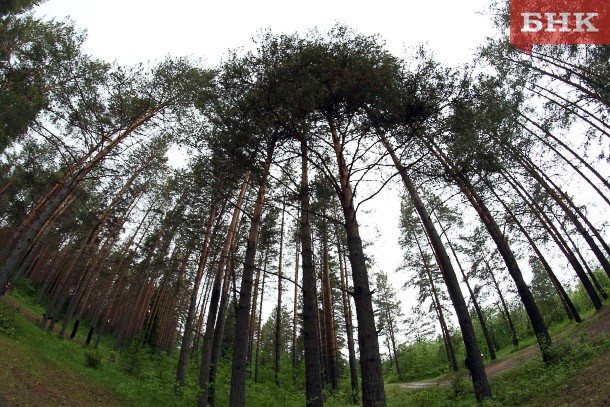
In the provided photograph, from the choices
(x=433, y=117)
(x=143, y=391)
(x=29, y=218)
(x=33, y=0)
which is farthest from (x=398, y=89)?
(x=33, y=0)

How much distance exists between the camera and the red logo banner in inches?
421

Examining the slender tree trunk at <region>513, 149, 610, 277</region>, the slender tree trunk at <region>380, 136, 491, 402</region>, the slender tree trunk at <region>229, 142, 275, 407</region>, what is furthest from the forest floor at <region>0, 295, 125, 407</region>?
the slender tree trunk at <region>513, 149, 610, 277</region>

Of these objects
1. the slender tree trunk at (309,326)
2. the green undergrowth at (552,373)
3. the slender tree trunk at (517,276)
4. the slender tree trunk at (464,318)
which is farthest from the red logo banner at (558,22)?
the slender tree trunk at (309,326)

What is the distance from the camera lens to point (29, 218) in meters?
13.5

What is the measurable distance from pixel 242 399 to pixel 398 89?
866cm

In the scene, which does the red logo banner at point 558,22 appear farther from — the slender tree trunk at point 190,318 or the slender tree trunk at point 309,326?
the slender tree trunk at point 190,318

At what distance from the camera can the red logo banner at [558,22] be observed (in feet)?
35.1

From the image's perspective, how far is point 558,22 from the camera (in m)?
11.5

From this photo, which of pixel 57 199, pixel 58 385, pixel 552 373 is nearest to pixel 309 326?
pixel 552 373

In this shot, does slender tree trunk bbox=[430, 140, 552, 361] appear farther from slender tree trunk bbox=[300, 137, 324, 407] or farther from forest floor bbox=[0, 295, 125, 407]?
forest floor bbox=[0, 295, 125, 407]

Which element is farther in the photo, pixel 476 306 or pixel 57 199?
pixel 476 306

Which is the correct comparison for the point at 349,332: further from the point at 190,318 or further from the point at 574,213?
the point at 574,213

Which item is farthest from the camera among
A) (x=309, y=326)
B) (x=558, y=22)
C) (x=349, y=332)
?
(x=349, y=332)

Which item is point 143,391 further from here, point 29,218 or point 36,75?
point 36,75
